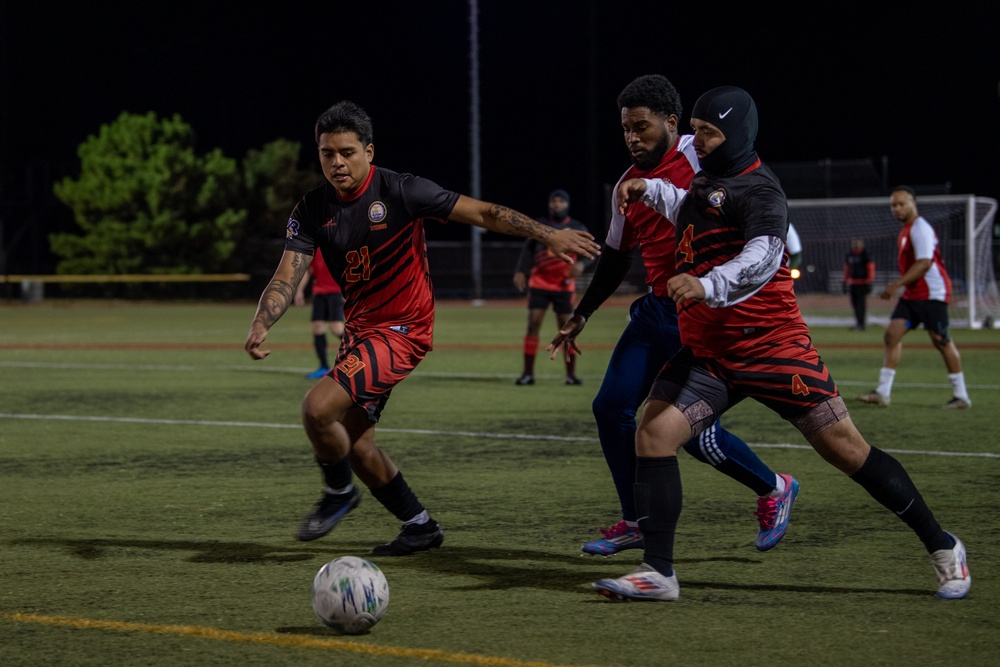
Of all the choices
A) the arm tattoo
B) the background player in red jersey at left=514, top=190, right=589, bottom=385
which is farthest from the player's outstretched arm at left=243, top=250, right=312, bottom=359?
the background player in red jersey at left=514, top=190, right=589, bottom=385

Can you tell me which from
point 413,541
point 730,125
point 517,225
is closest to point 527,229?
point 517,225

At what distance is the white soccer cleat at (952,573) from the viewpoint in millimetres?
A: 5465

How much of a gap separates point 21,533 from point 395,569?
2227mm

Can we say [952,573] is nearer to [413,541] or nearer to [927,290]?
[413,541]

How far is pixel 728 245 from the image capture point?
5586 mm

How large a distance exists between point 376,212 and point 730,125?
5.87ft

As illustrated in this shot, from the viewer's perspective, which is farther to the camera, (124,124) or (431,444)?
(124,124)

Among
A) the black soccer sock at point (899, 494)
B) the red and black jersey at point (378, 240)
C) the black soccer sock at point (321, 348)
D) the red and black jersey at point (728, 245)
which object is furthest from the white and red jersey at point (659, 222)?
the black soccer sock at point (321, 348)

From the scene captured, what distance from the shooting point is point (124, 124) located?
54.6 m

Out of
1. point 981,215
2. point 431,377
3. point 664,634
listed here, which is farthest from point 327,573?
point 981,215

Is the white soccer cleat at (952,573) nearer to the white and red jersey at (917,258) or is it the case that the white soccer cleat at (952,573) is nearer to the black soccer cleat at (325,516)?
the black soccer cleat at (325,516)

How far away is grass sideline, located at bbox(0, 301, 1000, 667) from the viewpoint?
4871 millimetres

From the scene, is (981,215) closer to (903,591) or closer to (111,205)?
(903,591)

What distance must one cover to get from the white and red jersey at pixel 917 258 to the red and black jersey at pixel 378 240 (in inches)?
300
